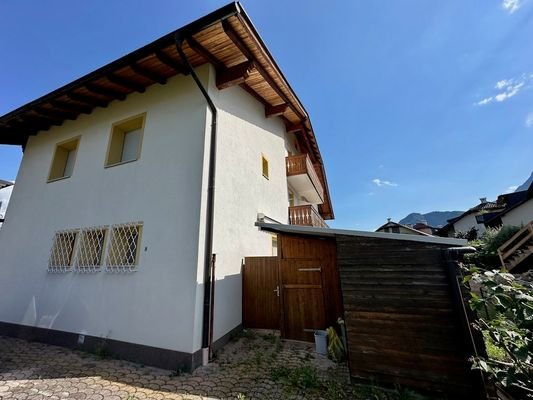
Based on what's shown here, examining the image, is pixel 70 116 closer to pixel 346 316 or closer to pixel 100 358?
pixel 100 358

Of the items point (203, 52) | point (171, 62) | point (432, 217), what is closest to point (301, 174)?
point (203, 52)

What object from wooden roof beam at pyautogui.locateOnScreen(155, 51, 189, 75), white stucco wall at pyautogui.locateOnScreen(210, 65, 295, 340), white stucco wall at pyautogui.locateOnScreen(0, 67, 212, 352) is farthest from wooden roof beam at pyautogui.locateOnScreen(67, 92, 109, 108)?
white stucco wall at pyautogui.locateOnScreen(210, 65, 295, 340)

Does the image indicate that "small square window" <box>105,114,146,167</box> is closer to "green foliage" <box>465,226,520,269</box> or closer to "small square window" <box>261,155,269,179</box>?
"small square window" <box>261,155,269,179</box>

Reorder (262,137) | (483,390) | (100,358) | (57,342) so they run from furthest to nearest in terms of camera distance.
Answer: (262,137) → (57,342) → (100,358) → (483,390)

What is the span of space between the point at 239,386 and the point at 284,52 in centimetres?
965

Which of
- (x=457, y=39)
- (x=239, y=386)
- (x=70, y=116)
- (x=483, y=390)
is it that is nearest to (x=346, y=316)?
(x=483, y=390)

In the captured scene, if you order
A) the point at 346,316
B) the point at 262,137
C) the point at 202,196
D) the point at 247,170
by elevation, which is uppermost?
the point at 262,137

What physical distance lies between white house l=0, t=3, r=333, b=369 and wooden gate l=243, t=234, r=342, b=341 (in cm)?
55

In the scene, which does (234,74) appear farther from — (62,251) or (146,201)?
(62,251)

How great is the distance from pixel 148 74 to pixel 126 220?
4217mm

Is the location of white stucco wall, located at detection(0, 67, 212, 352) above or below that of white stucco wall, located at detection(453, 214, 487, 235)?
below

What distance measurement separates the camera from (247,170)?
7.77m

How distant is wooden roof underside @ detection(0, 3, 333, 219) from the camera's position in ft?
17.1

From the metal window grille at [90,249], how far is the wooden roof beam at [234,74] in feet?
17.3
